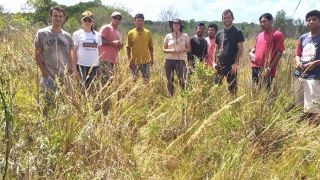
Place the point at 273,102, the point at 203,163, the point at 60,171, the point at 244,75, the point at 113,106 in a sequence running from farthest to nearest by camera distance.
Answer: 1. the point at 244,75
2. the point at 273,102
3. the point at 113,106
4. the point at 203,163
5. the point at 60,171

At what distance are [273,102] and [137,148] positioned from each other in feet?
5.27

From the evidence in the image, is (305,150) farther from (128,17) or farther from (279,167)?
(128,17)

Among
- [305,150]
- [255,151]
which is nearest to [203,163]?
[255,151]

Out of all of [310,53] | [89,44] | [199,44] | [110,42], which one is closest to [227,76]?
[199,44]

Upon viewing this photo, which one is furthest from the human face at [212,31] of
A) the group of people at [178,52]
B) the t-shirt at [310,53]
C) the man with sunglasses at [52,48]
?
the man with sunglasses at [52,48]

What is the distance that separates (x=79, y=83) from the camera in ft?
13.2

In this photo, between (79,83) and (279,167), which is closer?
(279,167)

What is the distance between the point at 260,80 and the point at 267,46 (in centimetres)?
117

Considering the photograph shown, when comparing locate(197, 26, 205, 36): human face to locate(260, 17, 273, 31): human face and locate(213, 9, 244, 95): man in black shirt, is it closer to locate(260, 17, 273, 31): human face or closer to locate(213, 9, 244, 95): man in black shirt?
locate(213, 9, 244, 95): man in black shirt

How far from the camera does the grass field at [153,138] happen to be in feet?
9.00

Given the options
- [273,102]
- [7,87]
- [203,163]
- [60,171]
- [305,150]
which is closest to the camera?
[7,87]

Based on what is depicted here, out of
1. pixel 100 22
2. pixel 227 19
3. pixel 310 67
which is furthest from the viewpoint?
pixel 100 22

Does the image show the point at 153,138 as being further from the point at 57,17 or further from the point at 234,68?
the point at 234,68

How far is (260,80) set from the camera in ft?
14.3
